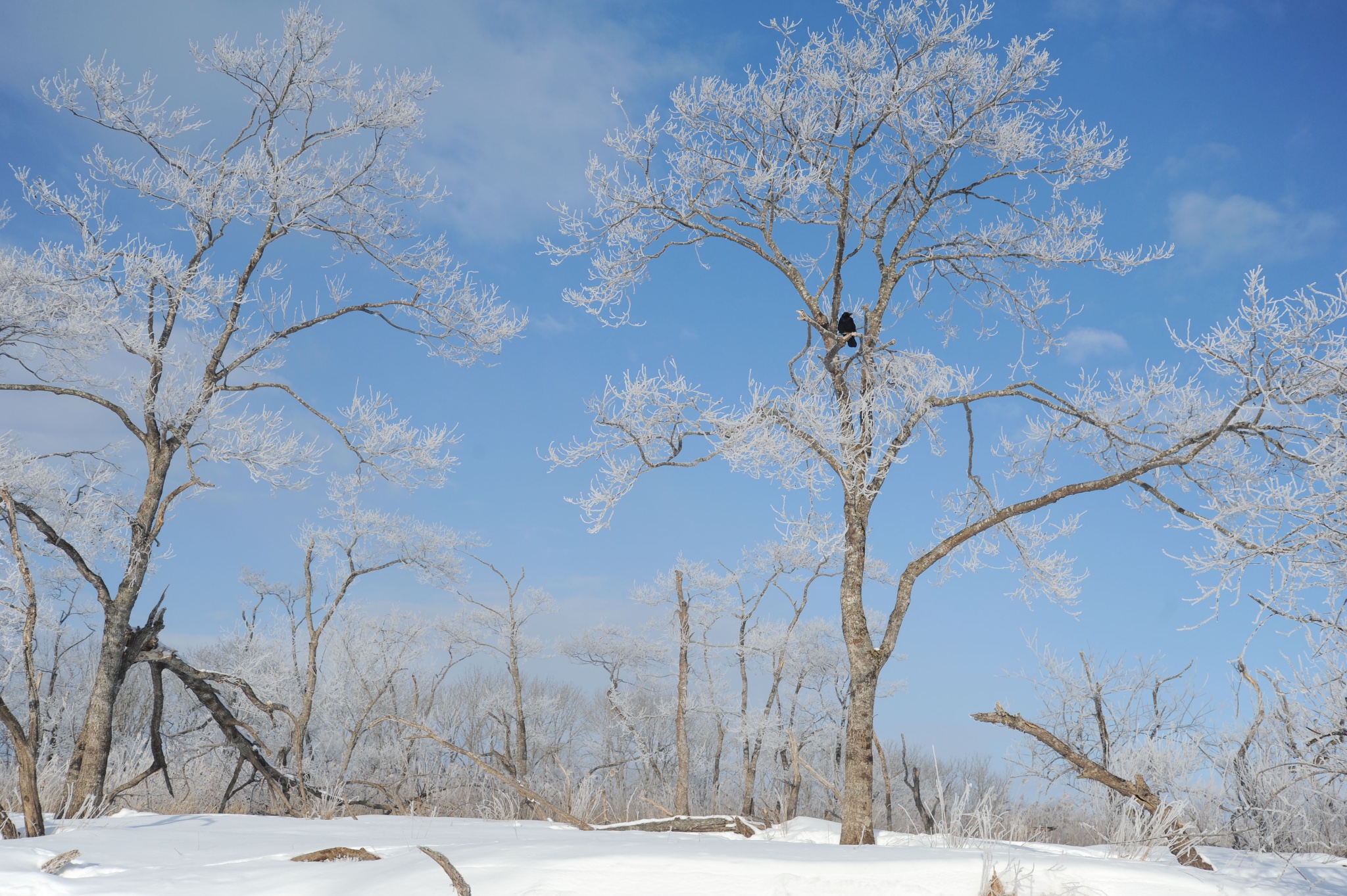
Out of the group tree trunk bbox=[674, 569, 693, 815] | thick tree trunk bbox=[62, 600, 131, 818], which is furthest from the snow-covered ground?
tree trunk bbox=[674, 569, 693, 815]

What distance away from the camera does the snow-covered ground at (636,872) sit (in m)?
3.73

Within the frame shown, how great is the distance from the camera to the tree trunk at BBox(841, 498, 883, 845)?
7590mm

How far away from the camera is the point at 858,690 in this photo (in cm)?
805

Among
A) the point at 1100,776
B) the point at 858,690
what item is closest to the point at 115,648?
the point at 858,690

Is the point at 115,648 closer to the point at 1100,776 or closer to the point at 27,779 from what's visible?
the point at 27,779

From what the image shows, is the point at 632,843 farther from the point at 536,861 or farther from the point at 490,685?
the point at 490,685

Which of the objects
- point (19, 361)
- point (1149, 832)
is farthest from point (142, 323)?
point (1149, 832)

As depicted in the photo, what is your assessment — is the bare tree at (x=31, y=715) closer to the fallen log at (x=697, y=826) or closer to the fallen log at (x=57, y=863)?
the fallen log at (x=57, y=863)

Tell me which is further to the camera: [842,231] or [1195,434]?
[842,231]

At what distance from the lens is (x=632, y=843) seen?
4367 mm

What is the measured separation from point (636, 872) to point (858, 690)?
465 centimetres

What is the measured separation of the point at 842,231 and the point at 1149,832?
20.4 ft

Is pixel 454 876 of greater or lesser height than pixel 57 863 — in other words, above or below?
above

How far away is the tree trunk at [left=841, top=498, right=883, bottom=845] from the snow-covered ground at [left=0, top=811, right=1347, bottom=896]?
267 cm
